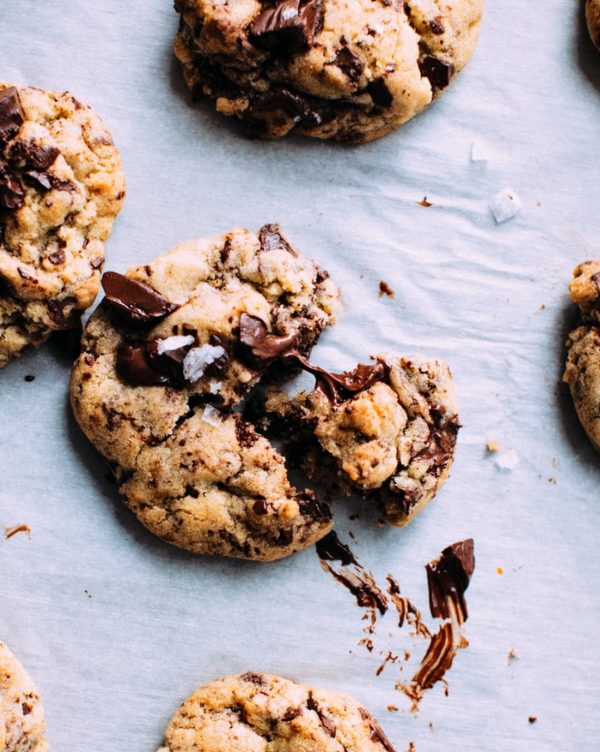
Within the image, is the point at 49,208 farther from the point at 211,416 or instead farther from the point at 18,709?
the point at 18,709

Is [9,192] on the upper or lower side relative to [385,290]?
upper

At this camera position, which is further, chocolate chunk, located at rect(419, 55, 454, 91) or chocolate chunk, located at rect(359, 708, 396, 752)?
chocolate chunk, located at rect(419, 55, 454, 91)

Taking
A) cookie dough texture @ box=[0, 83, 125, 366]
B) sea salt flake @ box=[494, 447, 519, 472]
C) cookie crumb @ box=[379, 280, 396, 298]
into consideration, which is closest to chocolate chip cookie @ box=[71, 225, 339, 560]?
cookie dough texture @ box=[0, 83, 125, 366]

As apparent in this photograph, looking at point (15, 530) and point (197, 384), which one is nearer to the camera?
point (197, 384)

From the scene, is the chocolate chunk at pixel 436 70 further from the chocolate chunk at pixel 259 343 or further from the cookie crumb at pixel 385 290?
the chocolate chunk at pixel 259 343

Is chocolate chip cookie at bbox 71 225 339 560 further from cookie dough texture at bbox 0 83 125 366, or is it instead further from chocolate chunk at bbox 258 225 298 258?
cookie dough texture at bbox 0 83 125 366

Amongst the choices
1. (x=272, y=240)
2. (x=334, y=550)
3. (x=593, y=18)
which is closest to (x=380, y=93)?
(x=272, y=240)
